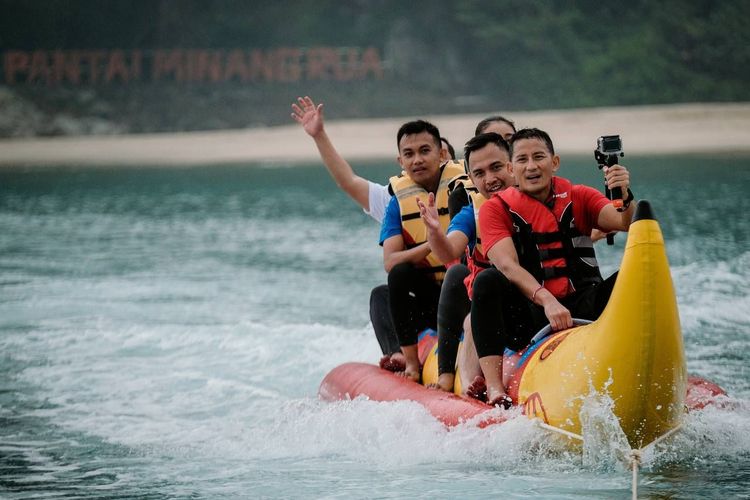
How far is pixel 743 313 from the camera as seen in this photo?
6848 mm

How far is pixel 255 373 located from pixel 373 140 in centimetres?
2036

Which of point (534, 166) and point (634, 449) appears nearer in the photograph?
point (634, 449)

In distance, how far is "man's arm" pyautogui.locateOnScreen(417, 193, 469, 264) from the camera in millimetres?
3812

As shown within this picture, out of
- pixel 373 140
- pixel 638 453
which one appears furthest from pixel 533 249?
pixel 373 140

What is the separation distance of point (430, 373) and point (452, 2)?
29977 mm

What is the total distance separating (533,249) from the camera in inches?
148

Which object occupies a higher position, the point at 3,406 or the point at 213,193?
the point at 213,193

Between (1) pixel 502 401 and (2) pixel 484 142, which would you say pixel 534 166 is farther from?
(1) pixel 502 401

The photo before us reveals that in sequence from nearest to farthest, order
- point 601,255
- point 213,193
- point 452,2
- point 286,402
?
point 286,402 → point 601,255 → point 213,193 → point 452,2

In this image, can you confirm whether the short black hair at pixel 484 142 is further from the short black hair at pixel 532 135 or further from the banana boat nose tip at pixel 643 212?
the banana boat nose tip at pixel 643 212

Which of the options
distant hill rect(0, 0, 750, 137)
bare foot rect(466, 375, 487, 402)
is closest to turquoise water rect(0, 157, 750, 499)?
bare foot rect(466, 375, 487, 402)

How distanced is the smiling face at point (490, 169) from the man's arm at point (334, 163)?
0.89 metres

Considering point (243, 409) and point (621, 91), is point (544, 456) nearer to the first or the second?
point (243, 409)

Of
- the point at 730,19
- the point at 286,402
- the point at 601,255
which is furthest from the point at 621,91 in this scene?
the point at 286,402
